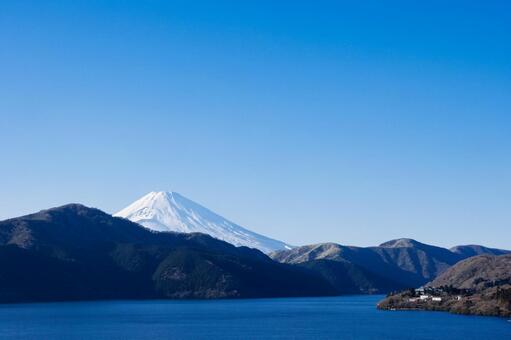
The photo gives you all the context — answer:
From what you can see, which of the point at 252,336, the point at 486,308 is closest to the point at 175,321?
the point at 252,336

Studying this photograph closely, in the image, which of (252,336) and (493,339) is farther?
(252,336)

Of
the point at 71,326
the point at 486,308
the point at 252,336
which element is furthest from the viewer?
the point at 486,308

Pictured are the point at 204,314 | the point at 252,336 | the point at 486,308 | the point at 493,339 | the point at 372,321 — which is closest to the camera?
the point at 493,339

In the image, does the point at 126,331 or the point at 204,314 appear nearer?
the point at 126,331

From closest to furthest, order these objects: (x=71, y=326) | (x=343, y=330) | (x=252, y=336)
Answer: (x=252, y=336)
(x=343, y=330)
(x=71, y=326)

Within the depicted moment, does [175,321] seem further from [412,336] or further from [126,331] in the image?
[412,336]

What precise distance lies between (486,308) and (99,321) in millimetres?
80606

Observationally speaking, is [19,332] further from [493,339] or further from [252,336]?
[493,339]

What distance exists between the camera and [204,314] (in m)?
192

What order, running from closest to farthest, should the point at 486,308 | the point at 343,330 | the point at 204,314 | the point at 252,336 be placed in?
the point at 252,336
the point at 343,330
the point at 486,308
the point at 204,314

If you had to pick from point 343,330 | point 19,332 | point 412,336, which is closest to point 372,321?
point 343,330

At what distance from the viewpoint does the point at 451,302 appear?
19462 cm

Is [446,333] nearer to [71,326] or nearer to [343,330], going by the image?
[343,330]

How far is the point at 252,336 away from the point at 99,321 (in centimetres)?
4542
